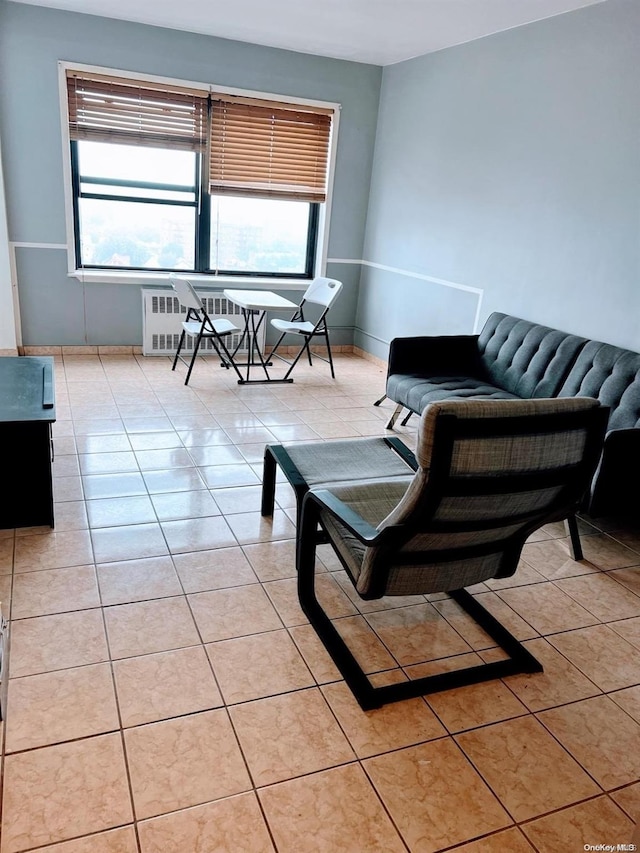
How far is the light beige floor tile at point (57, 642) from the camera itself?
192 centimetres

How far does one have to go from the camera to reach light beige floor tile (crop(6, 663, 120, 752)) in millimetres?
1673

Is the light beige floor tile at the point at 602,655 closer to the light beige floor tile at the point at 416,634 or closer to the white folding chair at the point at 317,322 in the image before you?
the light beige floor tile at the point at 416,634

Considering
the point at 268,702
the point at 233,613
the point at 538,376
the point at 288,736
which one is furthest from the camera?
the point at 538,376

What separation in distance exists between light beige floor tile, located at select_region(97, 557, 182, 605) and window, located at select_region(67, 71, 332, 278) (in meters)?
3.64

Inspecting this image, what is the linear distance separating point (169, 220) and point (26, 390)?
10.4ft

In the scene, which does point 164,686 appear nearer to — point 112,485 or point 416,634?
point 416,634

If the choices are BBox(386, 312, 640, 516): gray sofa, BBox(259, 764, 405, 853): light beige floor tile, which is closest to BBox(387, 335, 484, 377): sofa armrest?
BBox(386, 312, 640, 516): gray sofa

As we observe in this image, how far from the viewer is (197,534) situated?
2.73 metres

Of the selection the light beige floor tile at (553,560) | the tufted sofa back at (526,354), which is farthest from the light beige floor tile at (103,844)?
the tufted sofa back at (526,354)

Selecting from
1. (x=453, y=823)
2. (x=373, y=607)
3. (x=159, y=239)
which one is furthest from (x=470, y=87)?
(x=453, y=823)

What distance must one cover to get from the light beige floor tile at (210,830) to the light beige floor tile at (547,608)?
1.25 metres

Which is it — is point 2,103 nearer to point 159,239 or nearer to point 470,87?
point 159,239

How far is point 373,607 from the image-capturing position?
2.33 meters

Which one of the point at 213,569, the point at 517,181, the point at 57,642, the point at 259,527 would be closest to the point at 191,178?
the point at 517,181
